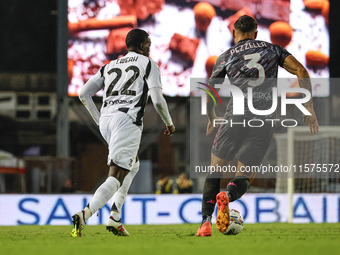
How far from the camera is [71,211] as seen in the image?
31.9ft

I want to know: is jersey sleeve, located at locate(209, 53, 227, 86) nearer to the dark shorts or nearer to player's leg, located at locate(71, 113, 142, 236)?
the dark shorts

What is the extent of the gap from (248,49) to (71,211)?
6103 millimetres

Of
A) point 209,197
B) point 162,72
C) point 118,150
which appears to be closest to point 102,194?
point 118,150

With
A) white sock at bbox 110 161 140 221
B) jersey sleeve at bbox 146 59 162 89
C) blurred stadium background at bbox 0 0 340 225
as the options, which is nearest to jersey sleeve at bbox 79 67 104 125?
jersey sleeve at bbox 146 59 162 89

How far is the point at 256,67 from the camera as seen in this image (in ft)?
14.6

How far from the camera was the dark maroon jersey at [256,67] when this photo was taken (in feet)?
14.5

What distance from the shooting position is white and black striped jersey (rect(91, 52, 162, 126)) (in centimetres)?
462

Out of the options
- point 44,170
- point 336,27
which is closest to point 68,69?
point 44,170

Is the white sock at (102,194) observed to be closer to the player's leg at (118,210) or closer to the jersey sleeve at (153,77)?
the player's leg at (118,210)

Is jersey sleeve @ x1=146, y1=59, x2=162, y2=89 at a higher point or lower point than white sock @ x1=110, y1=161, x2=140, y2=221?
higher

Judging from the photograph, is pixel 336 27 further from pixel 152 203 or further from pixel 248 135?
pixel 248 135

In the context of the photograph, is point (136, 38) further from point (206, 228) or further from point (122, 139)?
point (206, 228)

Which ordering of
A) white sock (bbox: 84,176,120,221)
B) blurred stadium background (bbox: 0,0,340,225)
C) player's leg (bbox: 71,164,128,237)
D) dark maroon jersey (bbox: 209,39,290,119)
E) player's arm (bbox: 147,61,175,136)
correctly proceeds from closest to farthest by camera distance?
player's leg (bbox: 71,164,128,237), white sock (bbox: 84,176,120,221), dark maroon jersey (bbox: 209,39,290,119), player's arm (bbox: 147,61,175,136), blurred stadium background (bbox: 0,0,340,225)

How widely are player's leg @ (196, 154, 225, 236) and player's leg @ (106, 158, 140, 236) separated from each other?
2.23 ft
